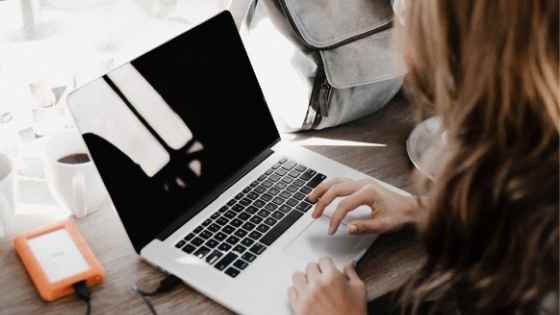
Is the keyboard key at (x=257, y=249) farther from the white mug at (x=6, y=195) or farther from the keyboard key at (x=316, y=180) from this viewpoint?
the white mug at (x=6, y=195)

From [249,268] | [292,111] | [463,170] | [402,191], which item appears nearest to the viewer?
[463,170]

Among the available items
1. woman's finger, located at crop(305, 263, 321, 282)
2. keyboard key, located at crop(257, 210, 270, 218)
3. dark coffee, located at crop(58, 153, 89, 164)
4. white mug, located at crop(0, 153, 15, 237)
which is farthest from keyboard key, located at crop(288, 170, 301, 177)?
white mug, located at crop(0, 153, 15, 237)

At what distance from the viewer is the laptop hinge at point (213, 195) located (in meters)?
0.92

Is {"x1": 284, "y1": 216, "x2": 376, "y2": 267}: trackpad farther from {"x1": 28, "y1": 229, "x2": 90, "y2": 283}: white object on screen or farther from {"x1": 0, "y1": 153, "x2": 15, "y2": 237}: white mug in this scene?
{"x1": 0, "y1": 153, "x2": 15, "y2": 237}: white mug

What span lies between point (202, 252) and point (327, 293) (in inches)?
7.1

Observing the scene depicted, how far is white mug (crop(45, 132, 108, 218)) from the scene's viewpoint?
0.94 meters

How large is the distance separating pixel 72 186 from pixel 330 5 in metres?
0.52

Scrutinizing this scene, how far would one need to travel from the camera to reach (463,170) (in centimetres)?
67

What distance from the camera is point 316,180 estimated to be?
3.47 feet

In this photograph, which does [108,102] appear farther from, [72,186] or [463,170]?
[463,170]

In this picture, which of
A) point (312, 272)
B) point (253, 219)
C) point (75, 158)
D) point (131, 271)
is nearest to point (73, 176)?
point (75, 158)

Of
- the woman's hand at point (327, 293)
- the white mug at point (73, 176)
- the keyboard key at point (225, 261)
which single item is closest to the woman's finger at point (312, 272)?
the woman's hand at point (327, 293)

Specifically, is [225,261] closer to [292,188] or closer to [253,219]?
[253,219]

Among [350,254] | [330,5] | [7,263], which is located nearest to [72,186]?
[7,263]
